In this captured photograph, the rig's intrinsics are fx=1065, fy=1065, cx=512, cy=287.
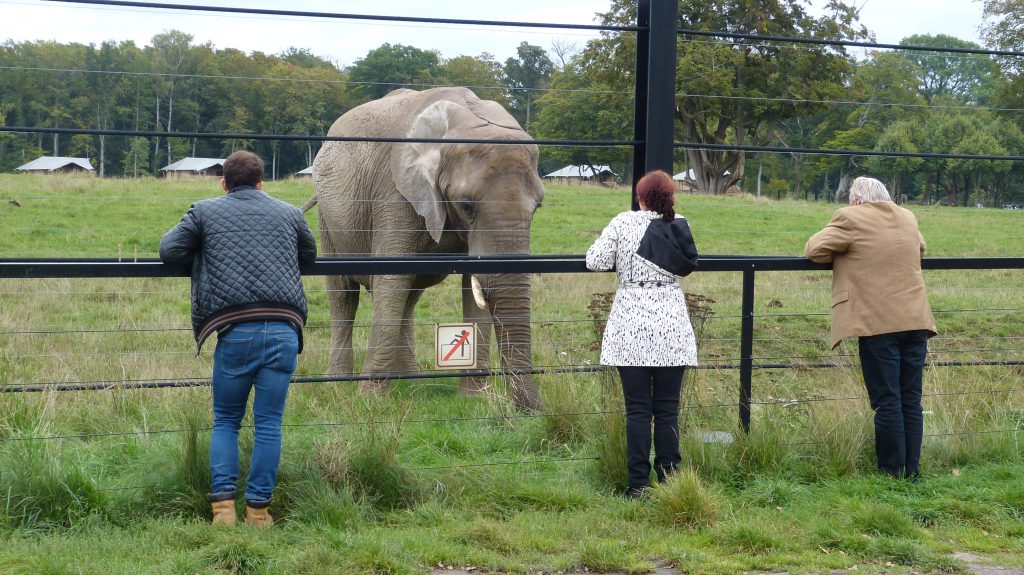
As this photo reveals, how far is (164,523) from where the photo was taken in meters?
4.98

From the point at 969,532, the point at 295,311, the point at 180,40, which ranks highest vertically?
the point at 180,40

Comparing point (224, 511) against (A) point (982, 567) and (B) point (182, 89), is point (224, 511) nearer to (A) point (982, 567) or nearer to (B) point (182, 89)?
(B) point (182, 89)

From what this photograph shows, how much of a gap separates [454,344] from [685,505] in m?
1.62

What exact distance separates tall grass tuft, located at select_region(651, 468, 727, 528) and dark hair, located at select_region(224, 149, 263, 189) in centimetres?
254

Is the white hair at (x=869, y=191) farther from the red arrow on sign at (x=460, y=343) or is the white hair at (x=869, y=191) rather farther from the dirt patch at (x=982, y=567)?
the red arrow on sign at (x=460, y=343)

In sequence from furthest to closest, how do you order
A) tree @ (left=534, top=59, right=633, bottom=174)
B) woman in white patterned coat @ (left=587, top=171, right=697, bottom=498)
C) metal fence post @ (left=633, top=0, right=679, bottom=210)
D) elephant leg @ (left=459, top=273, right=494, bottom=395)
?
elephant leg @ (left=459, top=273, right=494, bottom=395)
tree @ (left=534, top=59, right=633, bottom=174)
metal fence post @ (left=633, top=0, right=679, bottom=210)
woman in white patterned coat @ (left=587, top=171, right=697, bottom=498)

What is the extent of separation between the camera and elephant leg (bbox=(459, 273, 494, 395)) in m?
9.16

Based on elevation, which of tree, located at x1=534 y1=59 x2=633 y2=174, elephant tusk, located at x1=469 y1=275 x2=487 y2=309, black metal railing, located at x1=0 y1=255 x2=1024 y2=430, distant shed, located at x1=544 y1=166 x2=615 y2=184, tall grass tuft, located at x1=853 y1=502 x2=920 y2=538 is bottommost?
tall grass tuft, located at x1=853 y1=502 x2=920 y2=538

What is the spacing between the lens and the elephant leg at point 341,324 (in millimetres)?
10517

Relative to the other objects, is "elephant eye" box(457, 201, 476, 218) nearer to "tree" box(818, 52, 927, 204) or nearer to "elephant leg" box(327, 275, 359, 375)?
"elephant leg" box(327, 275, 359, 375)

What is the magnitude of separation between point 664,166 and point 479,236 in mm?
3142

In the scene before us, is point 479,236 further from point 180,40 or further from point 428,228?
point 180,40

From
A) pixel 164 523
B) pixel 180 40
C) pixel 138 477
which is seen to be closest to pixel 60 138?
pixel 180 40

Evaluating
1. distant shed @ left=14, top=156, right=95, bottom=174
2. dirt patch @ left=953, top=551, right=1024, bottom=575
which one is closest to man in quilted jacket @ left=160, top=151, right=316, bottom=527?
distant shed @ left=14, top=156, right=95, bottom=174
